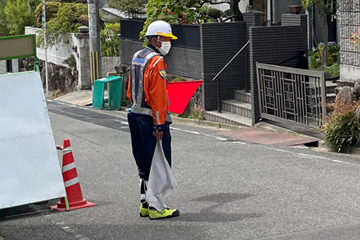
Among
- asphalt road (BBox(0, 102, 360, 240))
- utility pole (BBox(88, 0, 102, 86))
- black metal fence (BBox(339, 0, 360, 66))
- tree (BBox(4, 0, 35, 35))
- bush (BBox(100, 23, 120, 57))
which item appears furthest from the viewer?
tree (BBox(4, 0, 35, 35))

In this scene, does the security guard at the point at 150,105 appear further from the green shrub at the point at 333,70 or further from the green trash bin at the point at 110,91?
the green trash bin at the point at 110,91

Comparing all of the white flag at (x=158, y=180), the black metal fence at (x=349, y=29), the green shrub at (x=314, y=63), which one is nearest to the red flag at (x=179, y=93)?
the white flag at (x=158, y=180)

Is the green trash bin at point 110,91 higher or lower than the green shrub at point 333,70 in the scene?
lower

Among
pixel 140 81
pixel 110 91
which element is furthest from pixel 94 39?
pixel 140 81

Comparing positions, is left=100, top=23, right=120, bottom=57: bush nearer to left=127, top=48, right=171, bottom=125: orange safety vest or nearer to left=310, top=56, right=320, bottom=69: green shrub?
left=310, top=56, right=320, bottom=69: green shrub

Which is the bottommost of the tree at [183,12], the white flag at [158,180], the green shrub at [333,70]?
the white flag at [158,180]

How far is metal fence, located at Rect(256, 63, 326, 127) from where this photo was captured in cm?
1288

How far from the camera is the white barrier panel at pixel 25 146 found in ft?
23.7

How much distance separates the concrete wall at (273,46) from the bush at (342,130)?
354 cm

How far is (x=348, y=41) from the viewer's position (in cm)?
1360

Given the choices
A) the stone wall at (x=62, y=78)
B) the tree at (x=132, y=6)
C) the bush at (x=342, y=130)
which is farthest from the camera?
the stone wall at (x=62, y=78)

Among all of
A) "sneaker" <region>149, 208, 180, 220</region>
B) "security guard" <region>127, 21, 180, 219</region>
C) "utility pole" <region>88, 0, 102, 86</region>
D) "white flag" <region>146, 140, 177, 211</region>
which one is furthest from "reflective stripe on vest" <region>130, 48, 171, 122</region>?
"utility pole" <region>88, 0, 102, 86</region>

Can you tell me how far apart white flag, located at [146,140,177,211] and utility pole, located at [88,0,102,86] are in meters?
18.4

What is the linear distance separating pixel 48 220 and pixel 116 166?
324 cm
